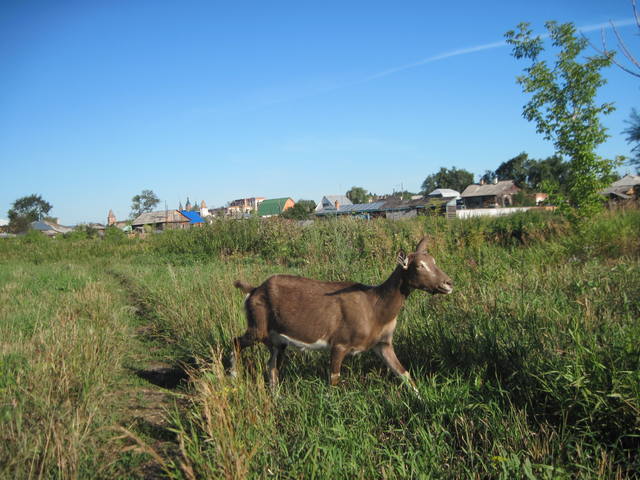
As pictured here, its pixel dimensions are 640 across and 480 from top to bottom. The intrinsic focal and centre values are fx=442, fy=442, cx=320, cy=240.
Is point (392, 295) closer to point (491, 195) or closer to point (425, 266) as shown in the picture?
point (425, 266)

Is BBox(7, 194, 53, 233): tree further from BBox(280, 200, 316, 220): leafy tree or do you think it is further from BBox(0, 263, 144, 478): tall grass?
BBox(0, 263, 144, 478): tall grass

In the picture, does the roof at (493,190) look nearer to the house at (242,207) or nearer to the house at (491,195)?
the house at (491,195)

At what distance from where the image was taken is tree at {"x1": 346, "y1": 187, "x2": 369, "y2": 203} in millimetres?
101906

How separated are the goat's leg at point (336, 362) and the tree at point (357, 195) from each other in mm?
97103

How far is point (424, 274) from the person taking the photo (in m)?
4.54

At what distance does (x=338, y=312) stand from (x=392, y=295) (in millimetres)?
599

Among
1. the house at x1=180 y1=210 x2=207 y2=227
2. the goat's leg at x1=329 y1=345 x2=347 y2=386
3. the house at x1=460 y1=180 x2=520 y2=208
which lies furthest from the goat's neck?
the house at x1=460 y1=180 x2=520 y2=208

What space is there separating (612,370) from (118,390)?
16.0 ft

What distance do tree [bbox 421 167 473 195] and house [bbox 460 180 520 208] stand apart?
16320 millimetres

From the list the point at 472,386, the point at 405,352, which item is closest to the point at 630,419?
the point at 472,386

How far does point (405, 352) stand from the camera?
5293mm

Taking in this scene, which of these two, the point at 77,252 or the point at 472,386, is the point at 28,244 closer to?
the point at 77,252

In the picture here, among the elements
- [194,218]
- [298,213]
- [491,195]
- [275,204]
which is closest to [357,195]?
[275,204]

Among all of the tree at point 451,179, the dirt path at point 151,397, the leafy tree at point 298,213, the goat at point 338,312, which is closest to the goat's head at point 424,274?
the goat at point 338,312
